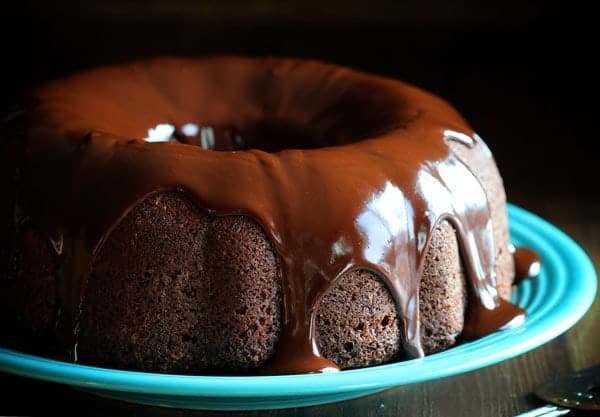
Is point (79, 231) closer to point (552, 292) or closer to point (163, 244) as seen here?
point (163, 244)

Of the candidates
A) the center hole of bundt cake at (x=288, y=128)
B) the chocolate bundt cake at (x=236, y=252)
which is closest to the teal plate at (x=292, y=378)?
the chocolate bundt cake at (x=236, y=252)

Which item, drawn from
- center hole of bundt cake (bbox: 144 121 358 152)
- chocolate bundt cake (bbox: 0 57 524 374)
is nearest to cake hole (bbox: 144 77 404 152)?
center hole of bundt cake (bbox: 144 121 358 152)

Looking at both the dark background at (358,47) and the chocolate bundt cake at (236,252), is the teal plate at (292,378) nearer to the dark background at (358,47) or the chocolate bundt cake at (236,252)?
the chocolate bundt cake at (236,252)

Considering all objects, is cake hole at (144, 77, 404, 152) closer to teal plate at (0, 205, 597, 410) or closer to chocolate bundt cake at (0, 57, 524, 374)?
chocolate bundt cake at (0, 57, 524, 374)

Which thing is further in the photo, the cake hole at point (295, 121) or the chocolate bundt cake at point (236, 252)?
the cake hole at point (295, 121)

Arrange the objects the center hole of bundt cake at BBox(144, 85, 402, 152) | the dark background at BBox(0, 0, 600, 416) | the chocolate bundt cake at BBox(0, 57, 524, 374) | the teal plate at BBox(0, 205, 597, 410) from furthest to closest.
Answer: the dark background at BBox(0, 0, 600, 416) < the center hole of bundt cake at BBox(144, 85, 402, 152) < the chocolate bundt cake at BBox(0, 57, 524, 374) < the teal plate at BBox(0, 205, 597, 410)

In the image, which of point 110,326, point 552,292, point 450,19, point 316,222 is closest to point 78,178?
point 110,326
